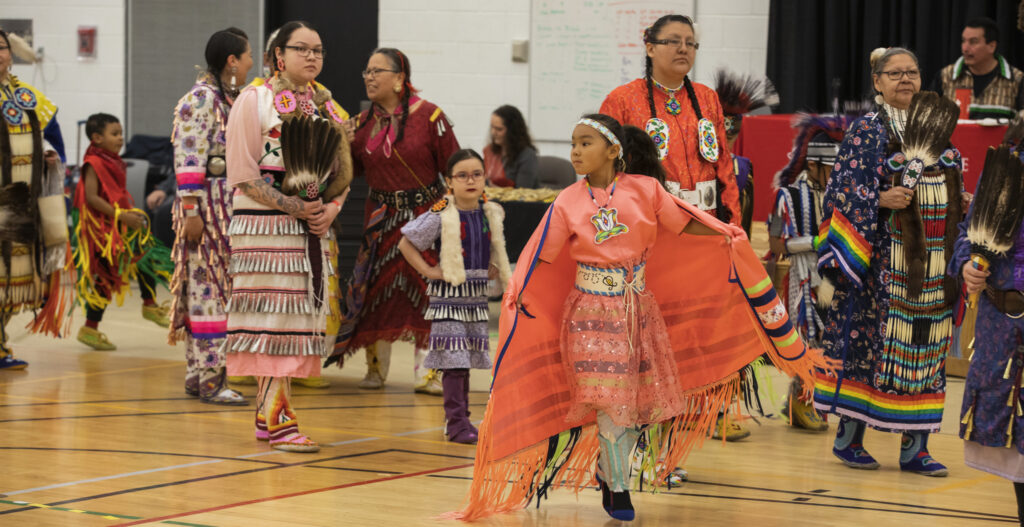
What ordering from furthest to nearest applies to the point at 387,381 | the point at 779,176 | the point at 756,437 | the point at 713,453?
the point at 387,381, the point at 779,176, the point at 756,437, the point at 713,453

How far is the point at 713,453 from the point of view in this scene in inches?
184

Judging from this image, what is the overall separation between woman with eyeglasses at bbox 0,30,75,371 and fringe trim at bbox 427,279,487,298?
2309mm

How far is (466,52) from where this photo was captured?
31.2ft

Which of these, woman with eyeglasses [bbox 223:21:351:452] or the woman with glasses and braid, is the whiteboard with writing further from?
woman with eyeglasses [bbox 223:21:351:452]

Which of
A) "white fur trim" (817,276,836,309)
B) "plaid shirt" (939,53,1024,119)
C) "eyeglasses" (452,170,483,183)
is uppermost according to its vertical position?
"plaid shirt" (939,53,1024,119)

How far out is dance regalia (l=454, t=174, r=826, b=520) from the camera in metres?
3.54

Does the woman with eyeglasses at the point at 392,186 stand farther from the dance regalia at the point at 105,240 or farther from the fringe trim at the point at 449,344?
the dance regalia at the point at 105,240

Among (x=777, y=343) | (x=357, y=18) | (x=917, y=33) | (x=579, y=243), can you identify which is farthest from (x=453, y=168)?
(x=357, y=18)

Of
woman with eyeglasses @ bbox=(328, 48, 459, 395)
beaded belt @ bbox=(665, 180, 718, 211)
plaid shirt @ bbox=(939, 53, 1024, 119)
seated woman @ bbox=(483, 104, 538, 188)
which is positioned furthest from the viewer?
seated woman @ bbox=(483, 104, 538, 188)

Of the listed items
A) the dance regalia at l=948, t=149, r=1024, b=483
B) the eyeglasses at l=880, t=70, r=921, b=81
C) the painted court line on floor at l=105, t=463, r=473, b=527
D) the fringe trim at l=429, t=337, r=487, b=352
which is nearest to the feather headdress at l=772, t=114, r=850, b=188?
the eyeglasses at l=880, t=70, r=921, b=81

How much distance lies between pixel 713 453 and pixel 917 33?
4.44m

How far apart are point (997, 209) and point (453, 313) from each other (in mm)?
2024

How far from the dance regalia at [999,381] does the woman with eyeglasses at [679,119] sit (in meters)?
0.99

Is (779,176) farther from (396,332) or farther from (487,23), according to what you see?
(487,23)
